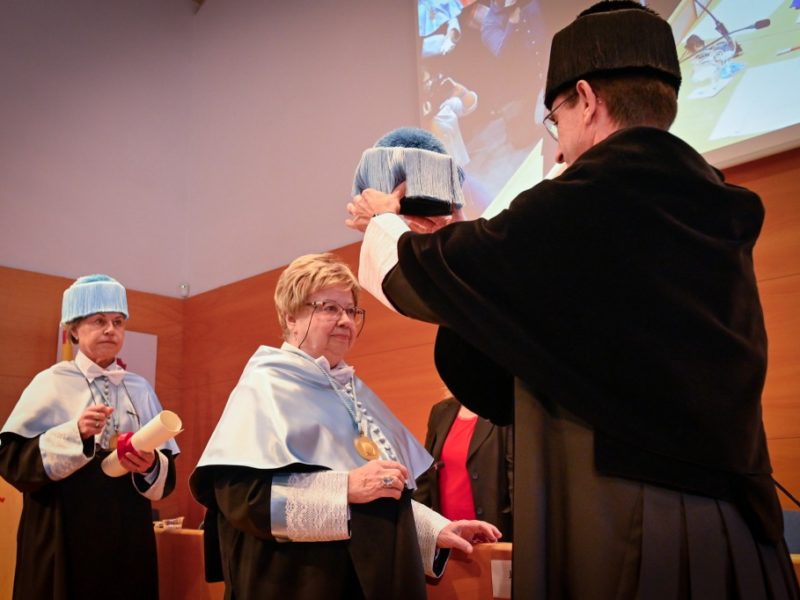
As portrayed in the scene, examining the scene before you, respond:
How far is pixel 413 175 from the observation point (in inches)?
74.4

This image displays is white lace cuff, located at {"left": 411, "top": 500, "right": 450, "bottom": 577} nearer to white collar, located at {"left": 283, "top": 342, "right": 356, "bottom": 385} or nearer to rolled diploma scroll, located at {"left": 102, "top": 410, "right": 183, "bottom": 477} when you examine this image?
white collar, located at {"left": 283, "top": 342, "right": 356, "bottom": 385}

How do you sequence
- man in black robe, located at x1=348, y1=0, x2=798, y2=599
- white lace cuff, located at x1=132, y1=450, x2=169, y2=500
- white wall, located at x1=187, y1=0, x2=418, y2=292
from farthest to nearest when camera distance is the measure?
white wall, located at x1=187, y1=0, x2=418, y2=292
white lace cuff, located at x1=132, y1=450, x2=169, y2=500
man in black robe, located at x1=348, y1=0, x2=798, y2=599

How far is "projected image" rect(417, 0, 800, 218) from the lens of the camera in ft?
11.8

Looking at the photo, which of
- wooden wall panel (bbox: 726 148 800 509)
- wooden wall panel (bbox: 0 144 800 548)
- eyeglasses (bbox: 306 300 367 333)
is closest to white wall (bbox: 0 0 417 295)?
wooden wall panel (bbox: 0 144 800 548)

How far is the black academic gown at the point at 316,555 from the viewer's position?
2025 mm

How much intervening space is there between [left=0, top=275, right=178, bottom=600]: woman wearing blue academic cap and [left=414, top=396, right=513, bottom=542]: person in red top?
4.54ft

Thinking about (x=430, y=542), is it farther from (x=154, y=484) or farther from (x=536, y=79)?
(x=536, y=79)

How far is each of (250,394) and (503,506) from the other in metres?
1.68

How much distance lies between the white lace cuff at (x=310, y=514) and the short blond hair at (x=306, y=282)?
2.30ft

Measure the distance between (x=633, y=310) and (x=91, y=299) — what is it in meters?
3.22

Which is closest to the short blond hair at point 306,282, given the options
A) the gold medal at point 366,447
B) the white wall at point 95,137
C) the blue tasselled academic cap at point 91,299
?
the gold medal at point 366,447

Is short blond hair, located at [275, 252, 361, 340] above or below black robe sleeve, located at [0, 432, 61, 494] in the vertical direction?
above

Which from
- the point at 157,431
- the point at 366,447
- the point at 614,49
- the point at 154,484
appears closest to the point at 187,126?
the point at 154,484

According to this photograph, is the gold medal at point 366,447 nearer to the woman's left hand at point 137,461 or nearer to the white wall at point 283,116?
the woman's left hand at point 137,461
